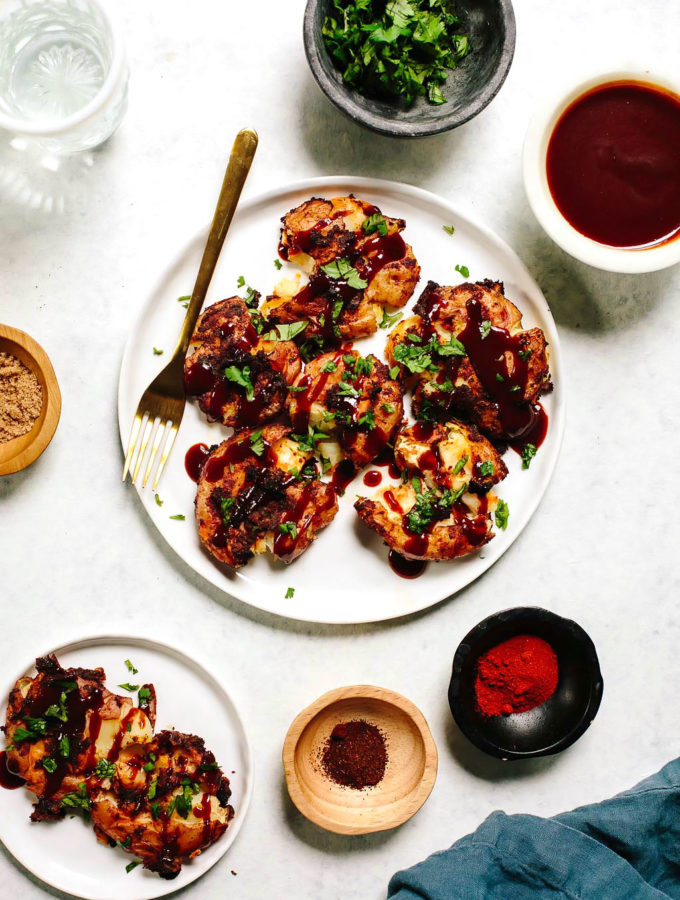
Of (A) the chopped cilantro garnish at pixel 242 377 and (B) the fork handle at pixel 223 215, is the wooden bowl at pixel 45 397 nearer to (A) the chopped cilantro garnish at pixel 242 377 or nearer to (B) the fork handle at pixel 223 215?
(B) the fork handle at pixel 223 215

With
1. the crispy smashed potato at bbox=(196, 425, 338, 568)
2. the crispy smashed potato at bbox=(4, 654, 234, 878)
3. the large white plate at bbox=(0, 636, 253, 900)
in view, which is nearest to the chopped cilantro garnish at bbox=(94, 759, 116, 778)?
the crispy smashed potato at bbox=(4, 654, 234, 878)

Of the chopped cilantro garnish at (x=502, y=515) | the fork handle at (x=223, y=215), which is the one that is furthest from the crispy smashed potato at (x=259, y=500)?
the chopped cilantro garnish at (x=502, y=515)

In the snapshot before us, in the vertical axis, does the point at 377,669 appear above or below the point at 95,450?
below

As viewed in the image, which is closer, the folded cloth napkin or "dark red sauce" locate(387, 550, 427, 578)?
the folded cloth napkin

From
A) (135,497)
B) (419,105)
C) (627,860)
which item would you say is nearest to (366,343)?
(419,105)

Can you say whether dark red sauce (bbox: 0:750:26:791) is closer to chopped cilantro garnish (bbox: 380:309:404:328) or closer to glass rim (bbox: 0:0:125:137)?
chopped cilantro garnish (bbox: 380:309:404:328)

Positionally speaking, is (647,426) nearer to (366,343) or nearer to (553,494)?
(553,494)
